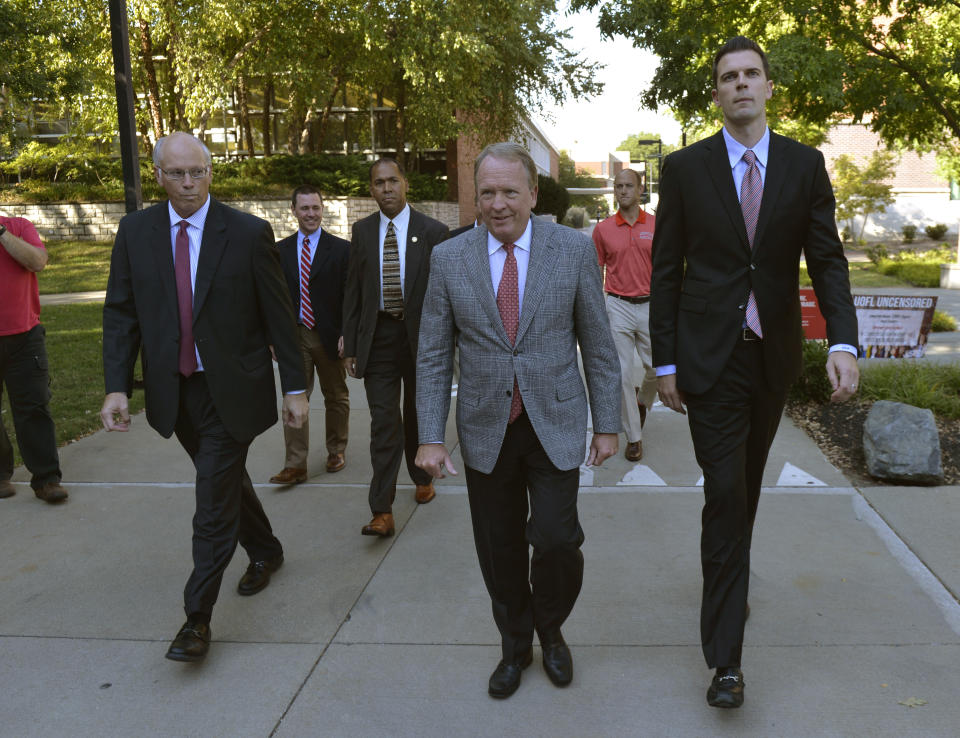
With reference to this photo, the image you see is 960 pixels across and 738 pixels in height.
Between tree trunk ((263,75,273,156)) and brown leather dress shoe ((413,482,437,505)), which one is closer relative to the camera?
brown leather dress shoe ((413,482,437,505))

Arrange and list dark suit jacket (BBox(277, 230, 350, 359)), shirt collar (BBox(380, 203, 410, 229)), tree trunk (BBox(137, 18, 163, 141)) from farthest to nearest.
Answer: tree trunk (BBox(137, 18, 163, 141))
dark suit jacket (BBox(277, 230, 350, 359))
shirt collar (BBox(380, 203, 410, 229))

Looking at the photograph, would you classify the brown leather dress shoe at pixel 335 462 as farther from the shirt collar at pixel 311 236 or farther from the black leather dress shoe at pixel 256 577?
the black leather dress shoe at pixel 256 577

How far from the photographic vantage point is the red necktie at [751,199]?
3.12 m

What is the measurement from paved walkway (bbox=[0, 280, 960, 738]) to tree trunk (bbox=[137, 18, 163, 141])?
2017cm

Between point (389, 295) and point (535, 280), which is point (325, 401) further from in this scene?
point (535, 280)

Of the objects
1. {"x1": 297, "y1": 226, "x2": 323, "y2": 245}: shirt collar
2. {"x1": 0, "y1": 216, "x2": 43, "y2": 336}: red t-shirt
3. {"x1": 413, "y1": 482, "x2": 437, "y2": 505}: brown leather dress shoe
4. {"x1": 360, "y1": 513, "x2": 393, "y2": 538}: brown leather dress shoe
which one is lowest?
{"x1": 413, "y1": 482, "x2": 437, "y2": 505}: brown leather dress shoe

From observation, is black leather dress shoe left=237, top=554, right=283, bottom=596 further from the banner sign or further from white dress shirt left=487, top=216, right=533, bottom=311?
the banner sign

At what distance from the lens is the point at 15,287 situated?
5.55 meters

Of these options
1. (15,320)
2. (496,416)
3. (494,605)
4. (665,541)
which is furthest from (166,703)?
(15,320)

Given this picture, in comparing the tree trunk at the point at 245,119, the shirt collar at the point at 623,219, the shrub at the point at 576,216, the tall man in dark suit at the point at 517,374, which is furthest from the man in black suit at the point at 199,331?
the tree trunk at the point at 245,119

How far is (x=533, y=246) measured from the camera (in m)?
3.13

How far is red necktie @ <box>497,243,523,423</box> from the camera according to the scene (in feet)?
10.2

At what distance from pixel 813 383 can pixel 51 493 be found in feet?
19.6

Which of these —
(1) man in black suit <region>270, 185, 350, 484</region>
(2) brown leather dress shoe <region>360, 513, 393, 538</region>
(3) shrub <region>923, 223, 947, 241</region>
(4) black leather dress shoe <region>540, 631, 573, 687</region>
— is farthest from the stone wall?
(3) shrub <region>923, 223, 947, 241</region>
